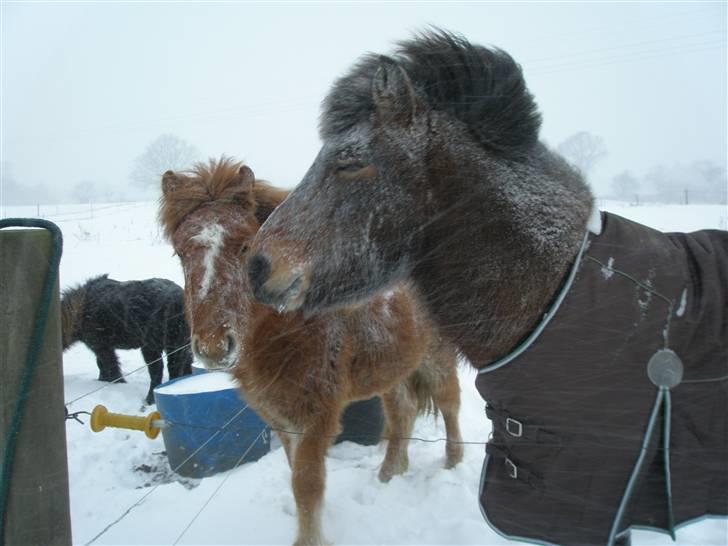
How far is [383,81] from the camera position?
1.57 metres

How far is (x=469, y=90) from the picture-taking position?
1619mm

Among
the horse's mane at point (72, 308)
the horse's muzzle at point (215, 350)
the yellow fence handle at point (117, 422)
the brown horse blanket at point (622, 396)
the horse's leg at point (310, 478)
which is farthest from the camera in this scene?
the horse's mane at point (72, 308)

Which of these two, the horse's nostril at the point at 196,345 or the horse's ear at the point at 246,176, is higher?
the horse's ear at the point at 246,176

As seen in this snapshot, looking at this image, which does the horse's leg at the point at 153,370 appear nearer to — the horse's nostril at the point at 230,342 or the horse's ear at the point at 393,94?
the horse's nostril at the point at 230,342

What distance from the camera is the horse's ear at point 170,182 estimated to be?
9.56 ft

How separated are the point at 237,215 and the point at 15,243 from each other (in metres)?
1.42

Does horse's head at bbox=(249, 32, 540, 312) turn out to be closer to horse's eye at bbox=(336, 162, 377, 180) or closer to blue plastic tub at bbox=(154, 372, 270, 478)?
horse's eye at bbox=(336, 162, 377, 180)

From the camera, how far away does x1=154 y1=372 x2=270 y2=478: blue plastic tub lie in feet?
12.9

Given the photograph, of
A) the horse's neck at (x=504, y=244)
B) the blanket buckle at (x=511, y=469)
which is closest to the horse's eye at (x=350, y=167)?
the horse's neck at (x=504, y=244)

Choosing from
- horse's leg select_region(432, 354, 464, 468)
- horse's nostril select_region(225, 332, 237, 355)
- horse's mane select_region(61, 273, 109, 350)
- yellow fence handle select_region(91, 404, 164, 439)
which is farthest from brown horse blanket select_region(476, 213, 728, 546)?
horse's mane select_region(61, 273, 109, 350)

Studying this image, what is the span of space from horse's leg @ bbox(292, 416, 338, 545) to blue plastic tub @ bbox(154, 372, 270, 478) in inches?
37.2

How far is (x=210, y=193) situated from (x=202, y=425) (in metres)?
2.21

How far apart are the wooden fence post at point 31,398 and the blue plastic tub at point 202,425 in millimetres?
2342

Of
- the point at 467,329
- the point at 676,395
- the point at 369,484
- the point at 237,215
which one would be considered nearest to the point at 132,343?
the point at 369,484
